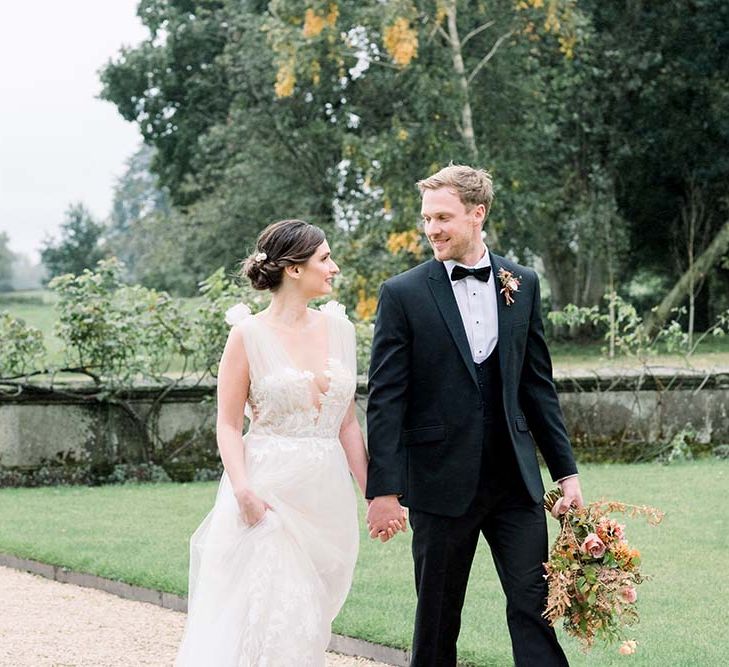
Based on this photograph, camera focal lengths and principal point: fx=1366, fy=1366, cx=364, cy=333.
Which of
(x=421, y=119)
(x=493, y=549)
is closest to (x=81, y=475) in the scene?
(x=493, y=549)

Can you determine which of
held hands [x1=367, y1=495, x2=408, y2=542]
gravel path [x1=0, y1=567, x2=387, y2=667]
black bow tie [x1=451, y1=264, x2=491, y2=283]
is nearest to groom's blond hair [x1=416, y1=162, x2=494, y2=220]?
black bow tie [x1=451, y1=264, x2=491, y2=283]

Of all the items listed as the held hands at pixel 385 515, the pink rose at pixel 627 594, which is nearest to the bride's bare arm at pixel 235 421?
the held hands at pixel 385 515

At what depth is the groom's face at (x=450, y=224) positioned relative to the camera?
14.1 feet

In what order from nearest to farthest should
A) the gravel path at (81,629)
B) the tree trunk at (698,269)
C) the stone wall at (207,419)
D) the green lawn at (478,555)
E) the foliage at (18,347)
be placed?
the green lawn at (478,555) < the gravel path at (81,629) < the stone wall at (207,419) < the foliage at (18,347) < the tree trunk at (698,269)

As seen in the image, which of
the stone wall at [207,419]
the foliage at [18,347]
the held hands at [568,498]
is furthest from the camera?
the foliage at [18,347]

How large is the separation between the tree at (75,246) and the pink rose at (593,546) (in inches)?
2370

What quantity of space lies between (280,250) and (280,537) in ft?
3.15

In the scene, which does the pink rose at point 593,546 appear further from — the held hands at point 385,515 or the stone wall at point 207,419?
the stone wall at point 207,419

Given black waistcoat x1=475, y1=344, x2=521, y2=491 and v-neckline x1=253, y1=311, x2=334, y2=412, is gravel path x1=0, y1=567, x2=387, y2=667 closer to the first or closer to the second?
v-neckline x1=253, y1=311, x2=334, y2=412

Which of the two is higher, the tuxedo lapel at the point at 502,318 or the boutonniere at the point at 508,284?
the boutonniere at the point at 508,284

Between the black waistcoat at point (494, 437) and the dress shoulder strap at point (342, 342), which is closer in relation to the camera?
the black waistcoat at point (494, 437)

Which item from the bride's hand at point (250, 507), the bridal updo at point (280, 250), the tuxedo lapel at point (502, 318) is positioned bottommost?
the bride's hand at point (250, 507)

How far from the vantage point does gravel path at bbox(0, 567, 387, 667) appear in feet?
20.2

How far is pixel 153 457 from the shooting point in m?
13.2
